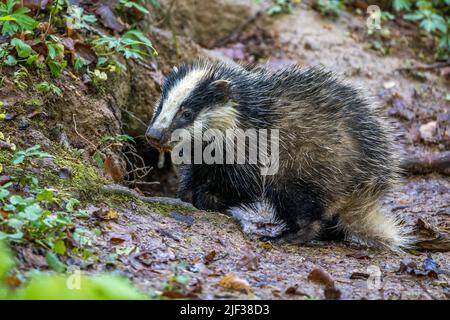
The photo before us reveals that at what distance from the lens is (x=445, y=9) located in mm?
11070

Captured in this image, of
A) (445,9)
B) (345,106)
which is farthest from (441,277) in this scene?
(445,9)

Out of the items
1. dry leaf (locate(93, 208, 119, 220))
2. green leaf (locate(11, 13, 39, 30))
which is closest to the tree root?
dry leaf (locate(93, 208, 119, 220))

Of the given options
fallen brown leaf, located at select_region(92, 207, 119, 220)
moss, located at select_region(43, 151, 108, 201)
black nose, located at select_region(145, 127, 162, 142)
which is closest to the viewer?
fallen brown leaf, located at select_region(92, 207, 119, 220)

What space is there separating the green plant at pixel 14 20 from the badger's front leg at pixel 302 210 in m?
2.93

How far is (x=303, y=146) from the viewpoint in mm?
6480

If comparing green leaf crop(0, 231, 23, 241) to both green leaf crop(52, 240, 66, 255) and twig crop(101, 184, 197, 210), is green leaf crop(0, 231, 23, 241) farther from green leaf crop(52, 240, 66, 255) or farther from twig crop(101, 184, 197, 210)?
twig crop(101, 184, 197, 210)

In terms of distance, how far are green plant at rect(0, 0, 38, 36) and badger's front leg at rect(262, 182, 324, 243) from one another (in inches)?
115

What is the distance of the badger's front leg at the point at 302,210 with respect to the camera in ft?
21.0

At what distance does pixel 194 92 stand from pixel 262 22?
16.1ft

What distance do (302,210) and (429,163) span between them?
2910 mm

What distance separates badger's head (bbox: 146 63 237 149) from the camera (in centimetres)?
612

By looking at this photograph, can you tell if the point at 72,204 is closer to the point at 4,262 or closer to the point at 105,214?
the point at 105,214

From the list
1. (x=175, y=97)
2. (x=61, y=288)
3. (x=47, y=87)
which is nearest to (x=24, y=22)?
(x=47, y=87)

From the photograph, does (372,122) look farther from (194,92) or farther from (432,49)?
(432,49)
